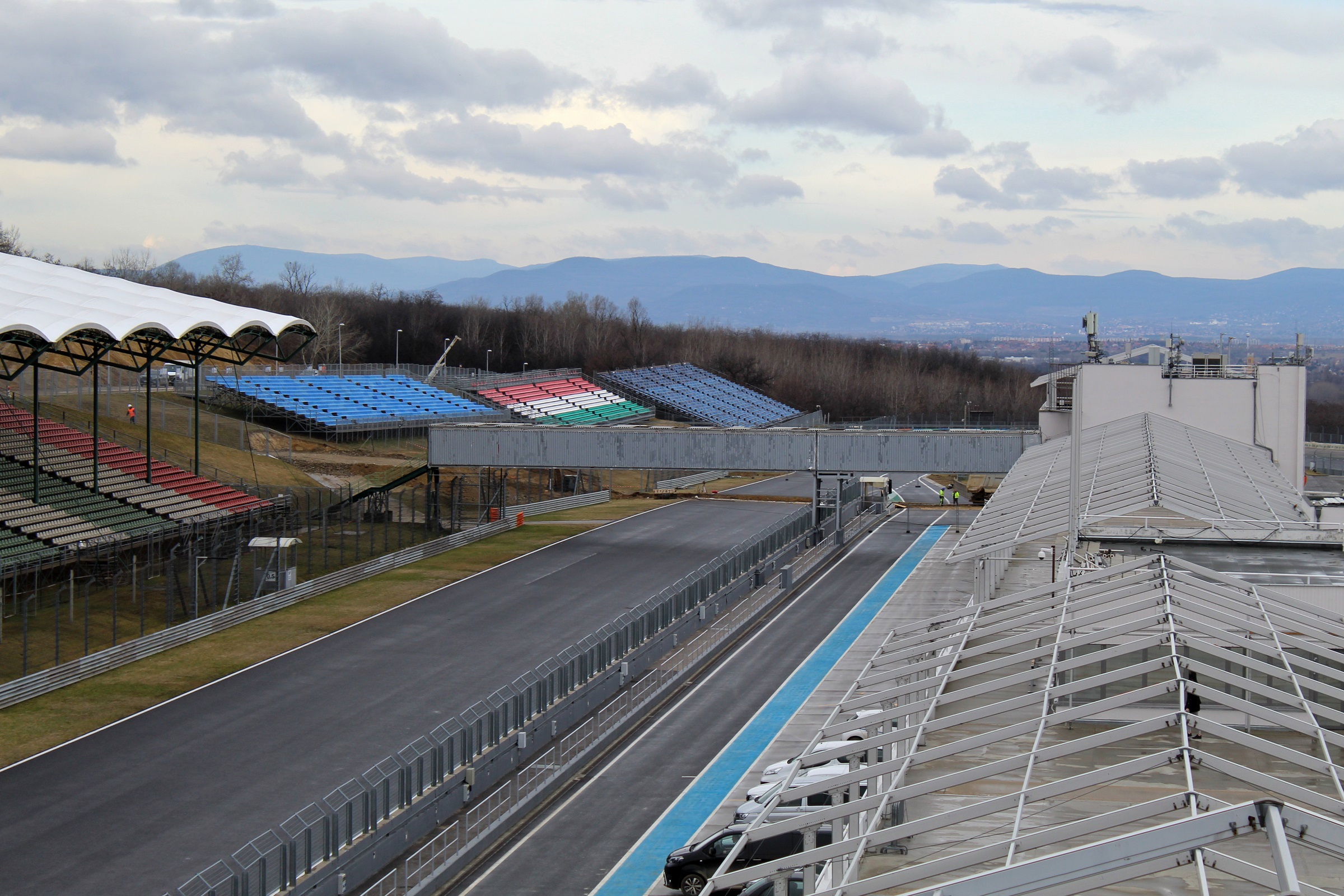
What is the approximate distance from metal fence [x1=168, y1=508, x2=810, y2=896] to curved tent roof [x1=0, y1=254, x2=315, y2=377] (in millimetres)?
22342

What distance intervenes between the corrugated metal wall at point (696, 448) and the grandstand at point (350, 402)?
16.0 m

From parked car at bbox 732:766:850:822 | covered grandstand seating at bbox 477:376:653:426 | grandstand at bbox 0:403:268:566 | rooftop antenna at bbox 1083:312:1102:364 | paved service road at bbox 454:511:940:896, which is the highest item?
rooftop antenna at bbox 1083:312:1102:364

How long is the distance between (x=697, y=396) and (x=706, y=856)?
100032 millimetres

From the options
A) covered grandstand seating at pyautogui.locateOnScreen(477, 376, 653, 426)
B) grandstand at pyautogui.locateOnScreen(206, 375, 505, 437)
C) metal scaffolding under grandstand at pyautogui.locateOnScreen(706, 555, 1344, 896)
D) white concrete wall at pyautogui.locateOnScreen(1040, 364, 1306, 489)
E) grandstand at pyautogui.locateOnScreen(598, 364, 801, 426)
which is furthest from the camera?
grandstand at pyautogui.locateOnScreen(598, 364, 801, 426)

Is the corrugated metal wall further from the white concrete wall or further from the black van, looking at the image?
the black van

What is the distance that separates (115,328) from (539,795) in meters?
28.5

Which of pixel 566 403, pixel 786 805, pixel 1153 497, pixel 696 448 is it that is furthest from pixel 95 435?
pixel 566 403

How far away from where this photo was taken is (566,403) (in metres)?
103

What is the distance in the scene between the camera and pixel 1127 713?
1650cm

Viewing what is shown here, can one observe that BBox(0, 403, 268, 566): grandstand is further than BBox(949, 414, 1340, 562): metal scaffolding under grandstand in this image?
Yes

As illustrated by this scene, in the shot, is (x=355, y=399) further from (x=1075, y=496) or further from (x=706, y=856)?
(x=706, y=856)

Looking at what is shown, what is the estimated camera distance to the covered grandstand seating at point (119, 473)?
162ft

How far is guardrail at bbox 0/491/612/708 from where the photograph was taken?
3366 centimetres

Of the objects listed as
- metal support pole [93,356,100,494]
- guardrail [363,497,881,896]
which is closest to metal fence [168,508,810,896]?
guardrail [363,497,881,896]
